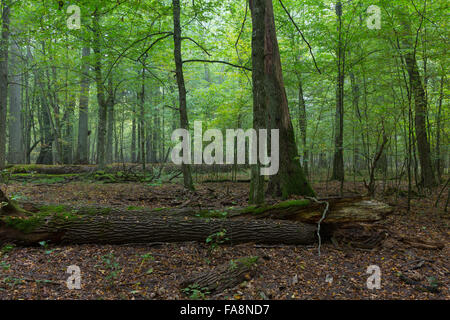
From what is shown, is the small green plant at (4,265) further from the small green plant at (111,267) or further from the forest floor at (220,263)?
the small green plant at (111,267)

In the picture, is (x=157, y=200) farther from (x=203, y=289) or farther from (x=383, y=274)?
(x=383, y=274)

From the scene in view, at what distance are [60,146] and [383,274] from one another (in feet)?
56.5

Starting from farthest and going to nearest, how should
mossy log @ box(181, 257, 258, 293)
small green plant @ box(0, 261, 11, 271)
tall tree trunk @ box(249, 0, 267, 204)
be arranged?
1. tall tree trunk @ box(249, 0, 267, 204)
2. small green plant @ box(0, 261, 11, 271)
3. mossy log @ box(181, 257, 258, 293)

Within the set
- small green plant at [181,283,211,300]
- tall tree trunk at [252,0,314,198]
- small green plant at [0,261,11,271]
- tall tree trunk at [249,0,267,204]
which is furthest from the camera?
tall tree trunk at [252,0,314,198]

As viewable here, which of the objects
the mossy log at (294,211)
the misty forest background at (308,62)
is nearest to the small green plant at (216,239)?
the mossy log at (294,211)

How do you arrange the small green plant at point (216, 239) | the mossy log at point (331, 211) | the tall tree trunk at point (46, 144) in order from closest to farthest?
the small green plant at point (216, 239) < the mossy log at point (331, 211) < the tall tree trunk at point (46, 144)

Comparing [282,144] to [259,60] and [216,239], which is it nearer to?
[259,60]

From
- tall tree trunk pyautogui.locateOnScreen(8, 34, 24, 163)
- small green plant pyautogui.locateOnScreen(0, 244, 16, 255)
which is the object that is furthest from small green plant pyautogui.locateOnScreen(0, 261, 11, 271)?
tall tree trunk pyautogui.locateOnScreen(8, 34, 24, 163)

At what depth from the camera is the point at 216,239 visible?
404 centimetres

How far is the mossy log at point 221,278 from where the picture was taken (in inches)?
116

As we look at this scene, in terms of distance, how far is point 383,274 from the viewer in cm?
337

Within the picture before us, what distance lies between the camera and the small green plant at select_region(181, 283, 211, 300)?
2.81m

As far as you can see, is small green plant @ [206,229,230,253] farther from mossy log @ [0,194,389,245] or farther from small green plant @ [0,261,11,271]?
small green plant @ [0,261,11,271]

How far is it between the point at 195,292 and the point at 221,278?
1.26ft
